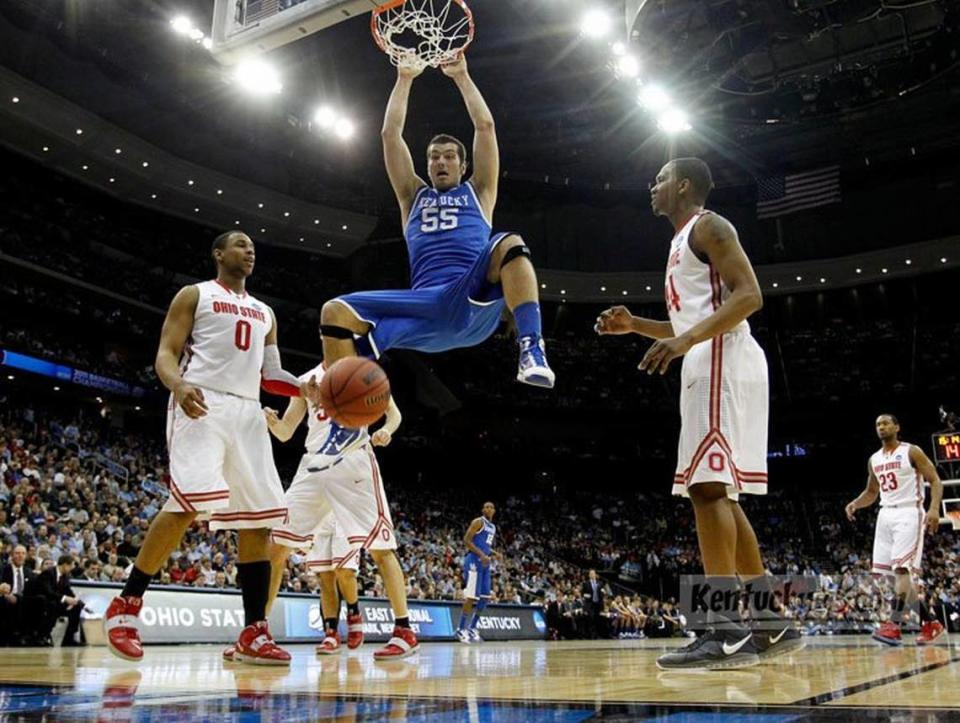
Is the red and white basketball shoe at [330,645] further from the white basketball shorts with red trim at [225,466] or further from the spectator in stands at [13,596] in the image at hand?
the spectator in stands at [13,596]

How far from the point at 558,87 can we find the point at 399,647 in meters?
16.9

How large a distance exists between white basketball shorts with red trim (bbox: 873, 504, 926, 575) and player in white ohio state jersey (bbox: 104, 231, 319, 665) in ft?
18.6

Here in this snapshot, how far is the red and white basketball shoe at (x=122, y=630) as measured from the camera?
3.92 m

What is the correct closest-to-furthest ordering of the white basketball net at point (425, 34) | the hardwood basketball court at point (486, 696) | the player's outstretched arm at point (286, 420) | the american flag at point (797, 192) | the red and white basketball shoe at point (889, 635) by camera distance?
the hardwood basketball court at point (486, 696)
the white basketball net at point (425, 34)
the player's outstretched arm at point (286, 420)
the red and white basketball shoe at point (889, 635)
the american flag at point (797, 192)

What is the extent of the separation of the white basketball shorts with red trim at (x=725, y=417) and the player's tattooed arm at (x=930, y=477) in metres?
4.50

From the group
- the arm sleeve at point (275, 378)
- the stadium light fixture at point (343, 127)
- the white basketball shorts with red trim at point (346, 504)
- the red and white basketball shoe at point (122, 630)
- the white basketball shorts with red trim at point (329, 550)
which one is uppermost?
the stadium light fixture at point (343, 127)

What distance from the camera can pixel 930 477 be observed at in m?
7.47

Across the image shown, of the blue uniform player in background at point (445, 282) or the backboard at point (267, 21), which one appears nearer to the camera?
the blue uniform player in background at point (445, 282)

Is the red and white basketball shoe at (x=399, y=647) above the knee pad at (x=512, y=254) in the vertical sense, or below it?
below

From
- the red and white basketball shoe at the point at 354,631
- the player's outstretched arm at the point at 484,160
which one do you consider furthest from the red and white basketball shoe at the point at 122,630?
the red and white basketball shoe at the point at 354,631

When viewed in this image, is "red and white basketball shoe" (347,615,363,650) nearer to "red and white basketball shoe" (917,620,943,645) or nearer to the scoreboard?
"red and white basketball shoe" (917,620,943,645)

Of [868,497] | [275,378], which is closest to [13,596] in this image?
[275,378]

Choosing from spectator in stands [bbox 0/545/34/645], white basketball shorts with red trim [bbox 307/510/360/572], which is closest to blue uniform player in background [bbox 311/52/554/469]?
white basketball shorts with red trim [bbox 307/510/360/572]

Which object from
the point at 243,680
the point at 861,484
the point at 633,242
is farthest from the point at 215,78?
the point at 861,484
